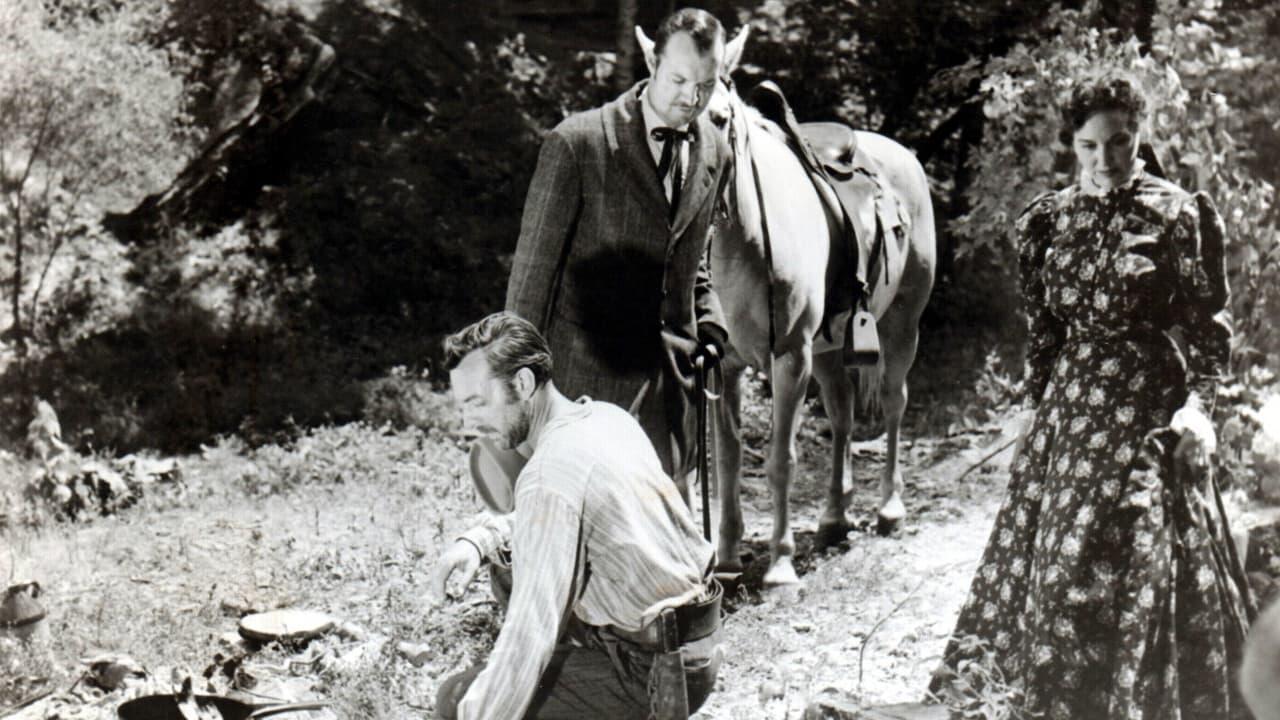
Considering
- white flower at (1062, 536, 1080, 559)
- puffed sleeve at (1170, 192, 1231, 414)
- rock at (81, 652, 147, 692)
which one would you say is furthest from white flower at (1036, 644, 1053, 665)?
rock at (81, 652, 147, 692)

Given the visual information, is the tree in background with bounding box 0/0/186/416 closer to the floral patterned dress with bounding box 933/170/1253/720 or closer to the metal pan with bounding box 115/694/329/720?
the metal pan with bounding box 115/694/329/720

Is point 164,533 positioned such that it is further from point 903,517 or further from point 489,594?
point 903,517

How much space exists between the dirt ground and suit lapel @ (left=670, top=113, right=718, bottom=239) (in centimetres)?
126

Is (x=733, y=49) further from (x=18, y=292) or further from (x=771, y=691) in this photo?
(x=18, y=292)

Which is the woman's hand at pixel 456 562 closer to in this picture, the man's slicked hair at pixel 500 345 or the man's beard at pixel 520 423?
the man's beard at pixel 520 423

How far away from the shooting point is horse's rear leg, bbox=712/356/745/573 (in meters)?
4.24

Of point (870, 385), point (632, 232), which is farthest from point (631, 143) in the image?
point (870, 385)

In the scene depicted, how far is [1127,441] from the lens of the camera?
9.95ft

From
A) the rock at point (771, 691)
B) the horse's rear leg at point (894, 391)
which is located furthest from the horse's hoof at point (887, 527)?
the rock at point (771, 691)

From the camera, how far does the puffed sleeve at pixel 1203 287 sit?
9.55ft

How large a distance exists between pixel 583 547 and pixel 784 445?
2068 millimetres

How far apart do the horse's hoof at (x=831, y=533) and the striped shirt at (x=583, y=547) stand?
6.95 feet

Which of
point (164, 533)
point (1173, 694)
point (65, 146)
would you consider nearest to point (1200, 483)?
point (1173, 694)

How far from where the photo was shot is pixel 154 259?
5.00 m
